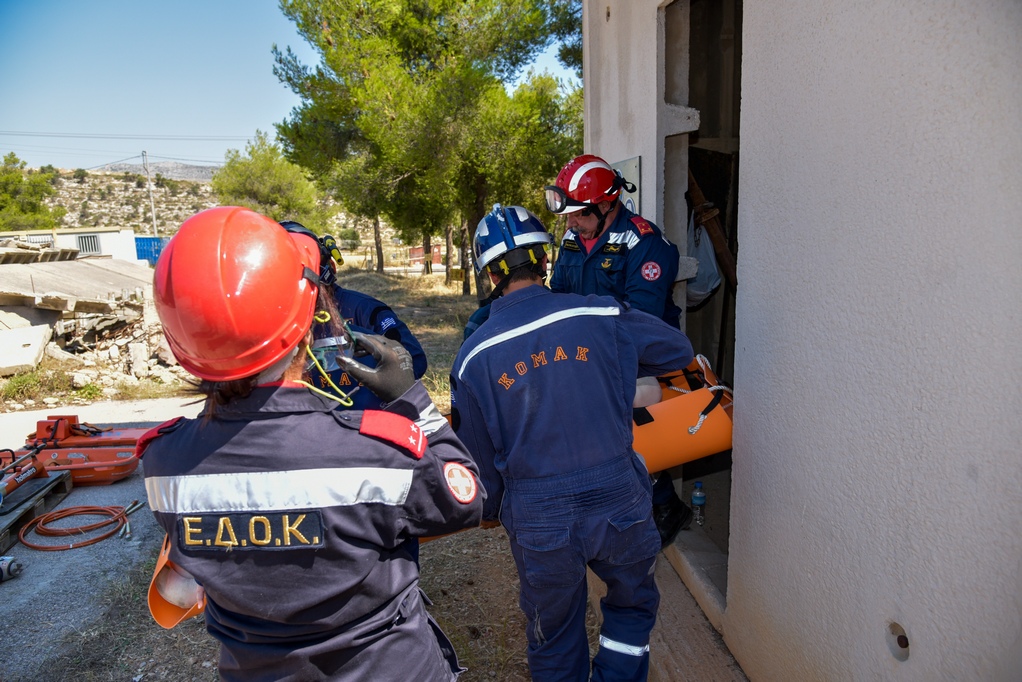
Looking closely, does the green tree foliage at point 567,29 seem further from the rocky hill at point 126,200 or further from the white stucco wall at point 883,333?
the rocky hill at point 126,200

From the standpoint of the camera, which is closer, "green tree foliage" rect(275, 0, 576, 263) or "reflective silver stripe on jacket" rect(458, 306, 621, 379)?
"reflective silver stripe on jacket" rect(458, 306, 621, 379)

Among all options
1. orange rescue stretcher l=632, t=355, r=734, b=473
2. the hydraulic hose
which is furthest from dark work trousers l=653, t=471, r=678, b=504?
the hydraulic hose

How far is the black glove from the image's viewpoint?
60.7 inches

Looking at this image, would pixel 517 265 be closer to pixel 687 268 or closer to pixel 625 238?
pixel 625 238

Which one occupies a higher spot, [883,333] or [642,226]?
[642,226]

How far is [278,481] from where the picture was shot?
133 cm

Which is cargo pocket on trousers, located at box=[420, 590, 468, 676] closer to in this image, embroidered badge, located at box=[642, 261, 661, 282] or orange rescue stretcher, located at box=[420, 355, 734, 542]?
orange rescue stretcher, located at box=[420, 355, 734, 542]

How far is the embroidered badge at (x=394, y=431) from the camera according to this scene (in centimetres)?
138

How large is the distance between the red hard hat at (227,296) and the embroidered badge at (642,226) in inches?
93.5

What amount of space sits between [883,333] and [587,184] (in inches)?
81.2

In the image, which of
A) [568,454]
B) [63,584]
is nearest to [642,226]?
[568,454]

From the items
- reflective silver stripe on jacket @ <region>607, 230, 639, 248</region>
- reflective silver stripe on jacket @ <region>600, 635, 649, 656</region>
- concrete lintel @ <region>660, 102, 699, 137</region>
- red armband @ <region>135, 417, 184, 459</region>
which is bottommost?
reflective silver stripe on jacket @ <region>600, 635, 649, 656</region>

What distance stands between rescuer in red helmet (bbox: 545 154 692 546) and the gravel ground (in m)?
3.18

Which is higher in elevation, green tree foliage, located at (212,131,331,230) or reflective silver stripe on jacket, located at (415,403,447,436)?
green tree foliage, located at (212,131,331,230)
